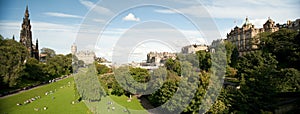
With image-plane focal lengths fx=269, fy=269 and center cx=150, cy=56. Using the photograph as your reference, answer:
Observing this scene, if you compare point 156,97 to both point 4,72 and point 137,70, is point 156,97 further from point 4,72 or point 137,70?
point 4,72

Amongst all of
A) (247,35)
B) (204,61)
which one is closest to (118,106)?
(204,61)

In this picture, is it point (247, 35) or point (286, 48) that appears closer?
point (286, 48)

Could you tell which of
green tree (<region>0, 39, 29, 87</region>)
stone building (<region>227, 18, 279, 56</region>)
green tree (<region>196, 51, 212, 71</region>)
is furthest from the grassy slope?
stone building (<region>227, 18, 279, 56</region>)

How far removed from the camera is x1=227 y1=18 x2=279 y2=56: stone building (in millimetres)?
40438

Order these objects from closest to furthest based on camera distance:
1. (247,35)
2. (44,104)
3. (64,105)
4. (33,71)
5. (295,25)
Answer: (64,105) → (44,104) → (295,25) → (33,71) → (247,35)

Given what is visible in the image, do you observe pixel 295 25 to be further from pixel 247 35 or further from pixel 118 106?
pixel 118 106

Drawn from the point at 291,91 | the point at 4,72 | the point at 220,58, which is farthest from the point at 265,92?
the point at 4,72

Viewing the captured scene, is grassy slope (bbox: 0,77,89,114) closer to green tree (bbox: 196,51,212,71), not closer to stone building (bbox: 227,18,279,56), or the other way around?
green tree (bbox: 196,51,212,71)

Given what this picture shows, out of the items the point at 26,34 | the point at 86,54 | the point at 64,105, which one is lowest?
the point at 64,105

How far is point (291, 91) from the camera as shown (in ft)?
52.7

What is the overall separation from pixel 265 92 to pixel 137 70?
17.2 metres

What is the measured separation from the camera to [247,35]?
147 ft

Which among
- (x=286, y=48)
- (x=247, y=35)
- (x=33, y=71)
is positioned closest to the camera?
(x=286, y=48)

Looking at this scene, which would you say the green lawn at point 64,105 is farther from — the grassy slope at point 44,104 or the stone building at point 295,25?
the stone building at point 295,25
